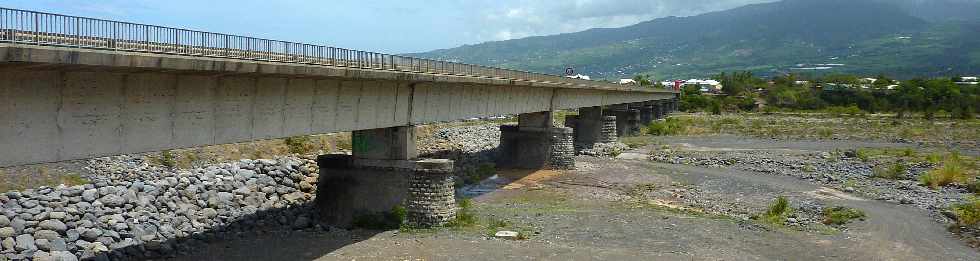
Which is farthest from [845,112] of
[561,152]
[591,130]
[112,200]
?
[112,200]

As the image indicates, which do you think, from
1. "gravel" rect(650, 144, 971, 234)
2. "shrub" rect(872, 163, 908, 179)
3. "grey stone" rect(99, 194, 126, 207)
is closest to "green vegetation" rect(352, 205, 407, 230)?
"grey stone" rect(99, 194, 126, 207)

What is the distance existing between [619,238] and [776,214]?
8.58 meters

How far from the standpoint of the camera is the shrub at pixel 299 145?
38.2 meters

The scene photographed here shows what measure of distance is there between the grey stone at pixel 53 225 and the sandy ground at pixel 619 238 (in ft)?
10.7

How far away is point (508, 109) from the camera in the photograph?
4103 cm

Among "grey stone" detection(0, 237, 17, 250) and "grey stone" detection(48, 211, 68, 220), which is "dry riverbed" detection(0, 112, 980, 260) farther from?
"grey stone" detection(0, 237, 17, 250)

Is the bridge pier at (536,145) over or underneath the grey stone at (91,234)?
over

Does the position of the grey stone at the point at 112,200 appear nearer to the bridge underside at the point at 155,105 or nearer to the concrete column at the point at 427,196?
the bridge underside at the point at 155,105

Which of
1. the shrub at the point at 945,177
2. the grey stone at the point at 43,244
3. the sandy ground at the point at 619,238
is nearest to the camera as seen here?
the grey stone at the point at 43,244

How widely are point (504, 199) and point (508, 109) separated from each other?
8.37m

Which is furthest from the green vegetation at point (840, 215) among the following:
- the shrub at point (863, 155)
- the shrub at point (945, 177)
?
the shrub at point (863, 155)

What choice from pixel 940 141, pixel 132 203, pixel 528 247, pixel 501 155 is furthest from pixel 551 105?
pixel 940 141

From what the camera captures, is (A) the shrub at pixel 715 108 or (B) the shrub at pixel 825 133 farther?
(A) the shrub at pixel 715 108

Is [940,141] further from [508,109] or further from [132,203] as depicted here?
[132,203]
